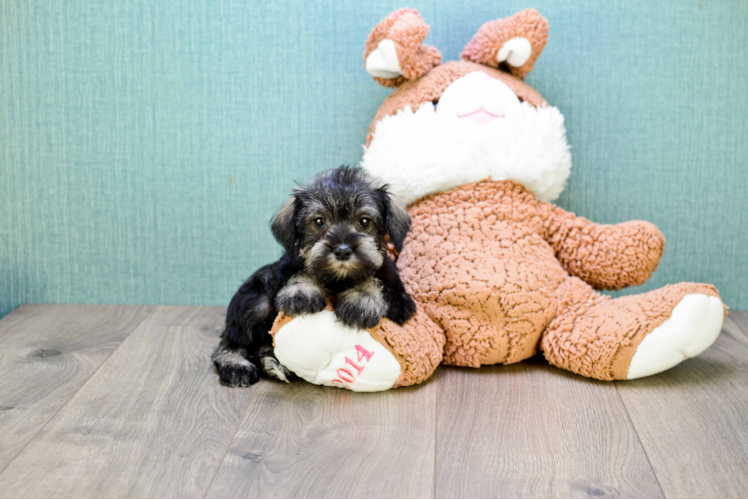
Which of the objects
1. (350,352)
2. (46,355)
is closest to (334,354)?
(350,352)

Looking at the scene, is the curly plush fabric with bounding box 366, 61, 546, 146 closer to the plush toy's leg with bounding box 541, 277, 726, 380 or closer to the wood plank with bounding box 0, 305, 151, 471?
the plush toy's leg with bounding box 541, 277, 726, 380

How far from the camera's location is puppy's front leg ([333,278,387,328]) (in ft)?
5.99

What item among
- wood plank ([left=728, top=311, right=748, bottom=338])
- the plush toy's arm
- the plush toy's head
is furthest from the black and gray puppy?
wood plank ([left=728, top=311, right=748, bottom=338])

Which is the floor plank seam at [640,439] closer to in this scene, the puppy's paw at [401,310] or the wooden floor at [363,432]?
the wooden floor at [363,432]

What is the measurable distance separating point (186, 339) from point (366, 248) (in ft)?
3.32

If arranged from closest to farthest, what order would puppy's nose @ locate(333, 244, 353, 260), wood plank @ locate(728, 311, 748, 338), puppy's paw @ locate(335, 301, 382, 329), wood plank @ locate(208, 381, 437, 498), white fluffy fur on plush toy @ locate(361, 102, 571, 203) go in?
wood plank @ locate(208, 381, 437, 498)
puppy's nose @ locate(333, 244, 353, 260)
puppy's paw @ locate(335, 301, 382, 329)
white fluffy fur on plush toy @ locate(361, 102, 571, 203)
wood plank @ locate(728, 311, 748, 338)

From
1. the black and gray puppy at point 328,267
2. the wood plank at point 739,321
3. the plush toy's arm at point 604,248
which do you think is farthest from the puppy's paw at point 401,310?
the wood plank at point 739,321

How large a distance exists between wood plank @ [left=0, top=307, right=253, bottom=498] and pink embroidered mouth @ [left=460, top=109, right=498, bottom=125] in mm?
1126

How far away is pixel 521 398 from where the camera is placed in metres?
1.92

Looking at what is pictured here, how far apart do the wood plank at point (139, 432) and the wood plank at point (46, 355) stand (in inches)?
1.9

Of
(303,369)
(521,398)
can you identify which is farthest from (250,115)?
(521,398)

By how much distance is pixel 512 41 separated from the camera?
226cm

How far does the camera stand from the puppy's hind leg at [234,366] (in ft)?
6.63

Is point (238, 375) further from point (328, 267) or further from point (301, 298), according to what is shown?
point (328, 267)
